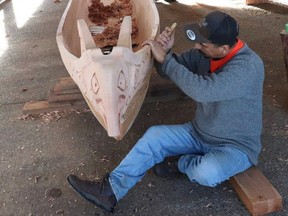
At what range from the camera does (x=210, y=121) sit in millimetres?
2186

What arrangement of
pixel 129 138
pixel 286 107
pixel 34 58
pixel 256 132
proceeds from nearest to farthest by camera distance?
pixel 256 132 < pixel 129 138 < pixel 286 107 < pixel 34 58

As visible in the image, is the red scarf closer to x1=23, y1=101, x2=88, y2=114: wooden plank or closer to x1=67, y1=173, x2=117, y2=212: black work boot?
x1=67, y1=173, x2=117, y2=212: black work boot

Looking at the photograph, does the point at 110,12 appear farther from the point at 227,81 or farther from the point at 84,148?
the point at 227,81

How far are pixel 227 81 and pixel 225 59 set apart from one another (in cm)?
19

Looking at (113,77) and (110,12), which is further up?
(113,77)

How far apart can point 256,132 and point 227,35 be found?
1.91 ft

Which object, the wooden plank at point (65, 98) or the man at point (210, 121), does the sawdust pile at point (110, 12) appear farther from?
the man at point (210, 121)

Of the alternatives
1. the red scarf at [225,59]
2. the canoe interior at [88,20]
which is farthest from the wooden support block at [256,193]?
the canoe interior at [88,20]

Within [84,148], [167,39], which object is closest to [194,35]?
[167,39]

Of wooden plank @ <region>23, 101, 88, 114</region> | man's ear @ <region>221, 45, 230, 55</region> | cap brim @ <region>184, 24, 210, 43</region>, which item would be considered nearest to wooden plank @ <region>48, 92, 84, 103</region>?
wooden plank @ <region>23, 101, 88, 114</region>

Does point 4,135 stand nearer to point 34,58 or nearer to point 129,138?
point 129,138

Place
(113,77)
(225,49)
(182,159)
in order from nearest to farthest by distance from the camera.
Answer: (113,77) < (225,49) < (182,159)

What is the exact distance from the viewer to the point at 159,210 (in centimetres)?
220

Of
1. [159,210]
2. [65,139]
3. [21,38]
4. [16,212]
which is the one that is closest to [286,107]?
[159,210]
